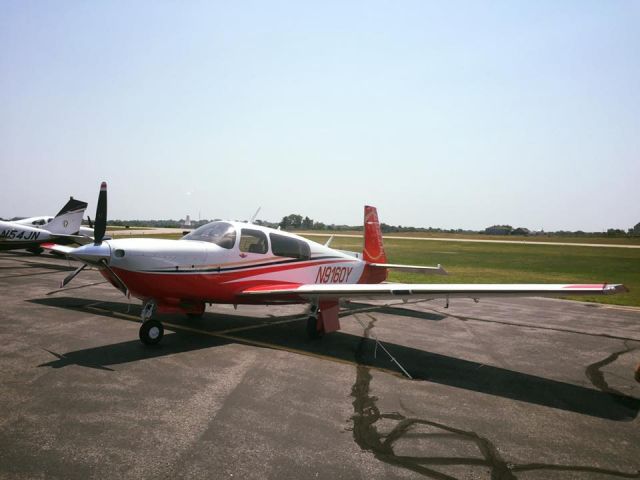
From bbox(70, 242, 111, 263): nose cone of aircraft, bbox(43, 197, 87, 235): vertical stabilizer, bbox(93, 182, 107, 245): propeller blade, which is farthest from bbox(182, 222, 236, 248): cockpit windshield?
bbox(43, 197, 87, 235): vertical stabilizer

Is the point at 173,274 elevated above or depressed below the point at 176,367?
above

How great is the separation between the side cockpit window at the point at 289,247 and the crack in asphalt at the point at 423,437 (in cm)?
474

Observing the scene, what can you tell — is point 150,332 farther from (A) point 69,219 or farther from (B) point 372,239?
(A) point 69,219

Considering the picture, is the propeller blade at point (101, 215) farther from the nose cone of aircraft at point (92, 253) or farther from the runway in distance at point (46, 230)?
the runway in distance at point (46, 230)

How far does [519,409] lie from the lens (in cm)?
573

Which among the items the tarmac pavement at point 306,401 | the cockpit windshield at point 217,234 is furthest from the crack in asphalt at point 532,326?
the cockpit windshield at point 217,234

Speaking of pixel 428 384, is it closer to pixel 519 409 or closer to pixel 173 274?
pixel 519 409

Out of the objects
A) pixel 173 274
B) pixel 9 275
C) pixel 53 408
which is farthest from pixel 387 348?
pixel 9 275

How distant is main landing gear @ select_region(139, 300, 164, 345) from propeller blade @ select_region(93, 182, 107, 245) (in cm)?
161

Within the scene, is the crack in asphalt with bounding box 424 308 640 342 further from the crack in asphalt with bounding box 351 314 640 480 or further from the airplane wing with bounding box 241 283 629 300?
the crack in asphalt with bounding box 351 314 640 480

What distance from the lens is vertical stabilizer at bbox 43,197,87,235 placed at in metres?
25.8

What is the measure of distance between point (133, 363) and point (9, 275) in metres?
14.5

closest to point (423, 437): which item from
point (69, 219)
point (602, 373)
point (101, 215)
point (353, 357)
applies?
point (353, 357)

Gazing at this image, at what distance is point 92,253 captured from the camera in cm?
734
